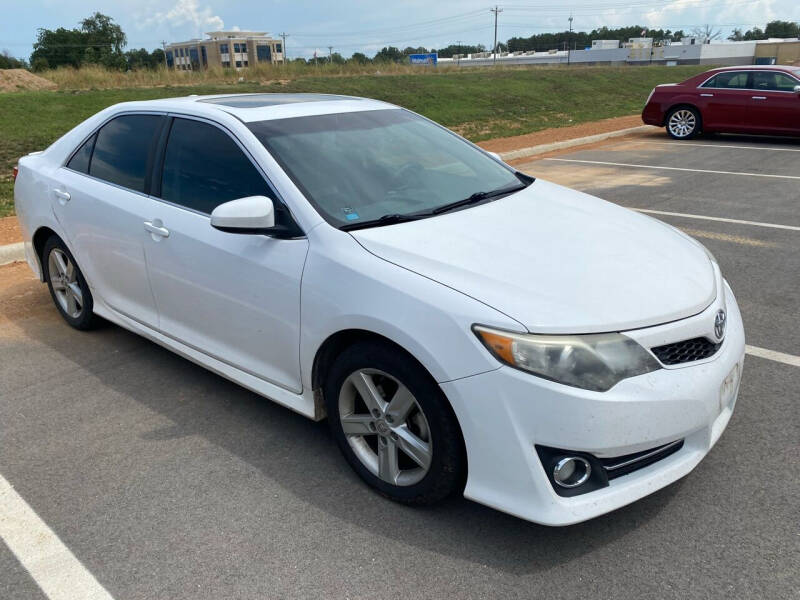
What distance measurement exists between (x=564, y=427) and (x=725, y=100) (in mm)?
14723

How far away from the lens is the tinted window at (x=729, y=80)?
14.8m

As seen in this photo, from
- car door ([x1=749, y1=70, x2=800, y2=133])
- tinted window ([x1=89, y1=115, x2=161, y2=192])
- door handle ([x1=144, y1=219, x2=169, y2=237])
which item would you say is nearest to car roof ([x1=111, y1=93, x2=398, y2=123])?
tinted window ([x1=89, y1=115, x2=161, y2=192])

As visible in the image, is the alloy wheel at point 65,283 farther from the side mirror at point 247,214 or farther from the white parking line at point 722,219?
the white parking line at point 722,219

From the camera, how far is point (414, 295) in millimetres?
2783

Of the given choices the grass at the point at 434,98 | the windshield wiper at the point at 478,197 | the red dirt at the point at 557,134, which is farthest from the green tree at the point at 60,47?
the windshield wiper at the point at 478,197

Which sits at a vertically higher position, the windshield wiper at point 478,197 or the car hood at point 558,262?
the windshield wiper at point 478,197

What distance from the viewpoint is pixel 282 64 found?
29.3m

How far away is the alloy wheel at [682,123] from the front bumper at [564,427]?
47.3 ft

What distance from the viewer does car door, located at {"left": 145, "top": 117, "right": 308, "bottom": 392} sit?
3.33 metres

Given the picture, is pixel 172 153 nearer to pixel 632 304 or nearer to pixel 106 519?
pixel 106 519

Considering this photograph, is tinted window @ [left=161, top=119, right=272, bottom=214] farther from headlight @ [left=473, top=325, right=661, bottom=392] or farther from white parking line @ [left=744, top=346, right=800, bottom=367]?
white parking line @ [left=744, top=346, right=800, bottom=367]

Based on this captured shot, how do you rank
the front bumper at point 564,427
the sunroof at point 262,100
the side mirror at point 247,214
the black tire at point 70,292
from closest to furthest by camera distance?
the front bumper at point 564,427, the side mirror at point 247,214, the sunroof at point 262,100, the black tire at point 70,292

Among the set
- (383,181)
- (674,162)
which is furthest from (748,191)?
(383,181)

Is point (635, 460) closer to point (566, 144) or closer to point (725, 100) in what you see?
point (566, 144)
